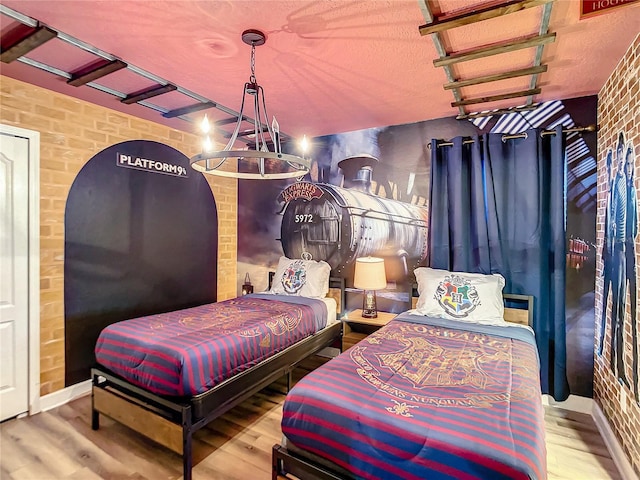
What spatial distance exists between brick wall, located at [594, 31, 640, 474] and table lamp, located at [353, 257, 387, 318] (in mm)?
1710

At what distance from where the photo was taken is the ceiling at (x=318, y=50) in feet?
5.50

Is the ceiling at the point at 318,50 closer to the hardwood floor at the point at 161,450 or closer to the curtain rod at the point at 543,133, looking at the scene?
the curtain rod at the point at 543,133

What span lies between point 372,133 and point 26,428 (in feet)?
12.6

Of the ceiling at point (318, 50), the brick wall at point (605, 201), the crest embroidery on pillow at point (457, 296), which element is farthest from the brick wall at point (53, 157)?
the brick wall at point (605, 201)

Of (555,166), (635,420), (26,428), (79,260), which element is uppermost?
(555,166)

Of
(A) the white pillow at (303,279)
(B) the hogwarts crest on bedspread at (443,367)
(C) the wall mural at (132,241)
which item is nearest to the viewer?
(B) the hogwarts crest on bedspread at (443,367)

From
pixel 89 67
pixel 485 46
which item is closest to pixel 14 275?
pixel 89 67

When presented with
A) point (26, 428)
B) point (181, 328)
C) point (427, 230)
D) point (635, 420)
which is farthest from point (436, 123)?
point (26, 428)

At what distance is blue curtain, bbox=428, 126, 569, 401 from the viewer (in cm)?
271

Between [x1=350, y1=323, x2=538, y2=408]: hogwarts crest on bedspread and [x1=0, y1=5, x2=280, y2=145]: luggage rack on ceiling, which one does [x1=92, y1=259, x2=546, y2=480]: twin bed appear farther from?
[x1=0, y1=5, x2=280, y2=145]: luggage rack on ceiling

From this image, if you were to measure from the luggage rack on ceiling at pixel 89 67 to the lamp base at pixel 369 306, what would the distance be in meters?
2.09

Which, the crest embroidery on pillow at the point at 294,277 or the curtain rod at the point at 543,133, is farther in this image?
the crest embroidery on pillow at the point at 294,277

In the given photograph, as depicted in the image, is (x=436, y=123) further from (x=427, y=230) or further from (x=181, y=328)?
(x=181, y=328)

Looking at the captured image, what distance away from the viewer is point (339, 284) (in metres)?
3.75
